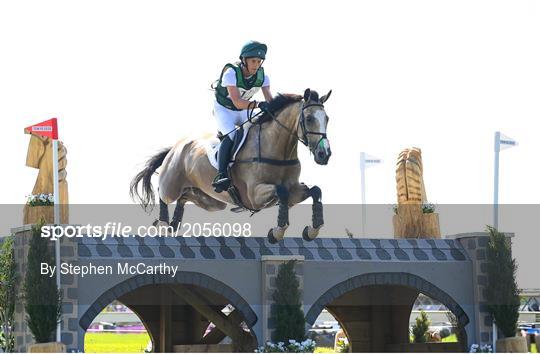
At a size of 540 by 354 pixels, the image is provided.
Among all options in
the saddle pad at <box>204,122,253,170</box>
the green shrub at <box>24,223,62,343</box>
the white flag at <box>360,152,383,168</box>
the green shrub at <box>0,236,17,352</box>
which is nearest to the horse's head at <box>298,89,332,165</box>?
the saddle pad at <box>204,122,253,170</box>

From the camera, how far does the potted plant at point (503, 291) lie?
1781 cm

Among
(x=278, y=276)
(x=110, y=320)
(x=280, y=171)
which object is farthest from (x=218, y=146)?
(x=110, y=320)

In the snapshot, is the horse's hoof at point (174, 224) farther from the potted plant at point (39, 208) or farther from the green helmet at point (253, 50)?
the green helmet at point (253, 50)

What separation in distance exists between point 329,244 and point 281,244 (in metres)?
0.97

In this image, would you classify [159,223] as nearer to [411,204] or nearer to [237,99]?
[237,99]

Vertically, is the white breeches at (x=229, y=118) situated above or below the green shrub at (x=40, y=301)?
above

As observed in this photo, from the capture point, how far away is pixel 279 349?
16.4m

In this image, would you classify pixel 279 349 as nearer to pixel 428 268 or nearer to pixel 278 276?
pixel 278 276

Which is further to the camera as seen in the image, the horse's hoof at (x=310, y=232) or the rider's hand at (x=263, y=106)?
the rider's hand at (x=263, y=106)

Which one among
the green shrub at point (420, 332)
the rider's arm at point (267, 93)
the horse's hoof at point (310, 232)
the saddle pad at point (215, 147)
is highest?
the rider's arm at point (267, 93)

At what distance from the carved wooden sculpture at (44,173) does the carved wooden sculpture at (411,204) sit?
650cm

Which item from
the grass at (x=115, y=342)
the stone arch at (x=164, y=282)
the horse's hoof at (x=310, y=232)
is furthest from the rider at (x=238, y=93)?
the grass at (x=115, y=342)

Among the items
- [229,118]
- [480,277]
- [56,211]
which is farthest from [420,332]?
[56,211]

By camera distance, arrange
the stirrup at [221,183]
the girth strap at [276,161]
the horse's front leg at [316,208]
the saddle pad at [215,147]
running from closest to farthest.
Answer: the horse's front leg at [316,208] → the girth strap at [276,161] → the stirrup at [221,183] → the saddle pad at [215,147]
